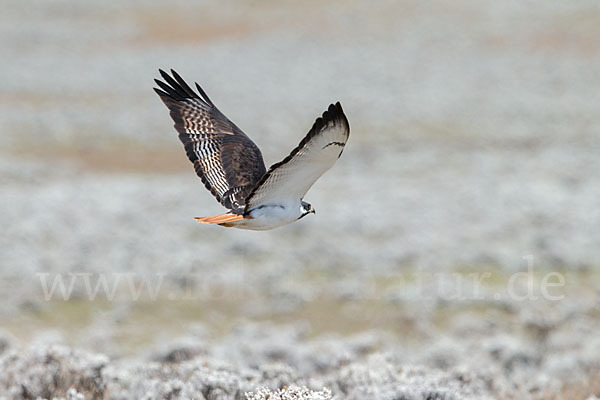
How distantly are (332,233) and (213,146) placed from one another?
362 inches

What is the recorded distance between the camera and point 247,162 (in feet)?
21.4

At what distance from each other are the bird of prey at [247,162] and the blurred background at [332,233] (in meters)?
1.37

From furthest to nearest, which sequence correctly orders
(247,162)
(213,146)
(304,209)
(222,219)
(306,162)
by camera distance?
(213,146) → (247,162) → (304,209) → (222,219) → (306,162)

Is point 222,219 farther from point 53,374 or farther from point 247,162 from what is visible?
point 53,374

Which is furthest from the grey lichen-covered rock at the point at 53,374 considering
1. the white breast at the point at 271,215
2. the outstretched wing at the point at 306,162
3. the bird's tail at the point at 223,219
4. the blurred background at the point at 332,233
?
the outstretched wing at the point at 306,162

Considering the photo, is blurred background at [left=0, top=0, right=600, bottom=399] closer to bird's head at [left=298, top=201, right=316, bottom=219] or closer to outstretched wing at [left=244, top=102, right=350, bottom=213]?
bird's head at [left=298, top=201, right=316, bottom=219]

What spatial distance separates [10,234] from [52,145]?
10619 mm

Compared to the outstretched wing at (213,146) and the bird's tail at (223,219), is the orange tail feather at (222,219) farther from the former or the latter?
the outstretched wing at (213,146)

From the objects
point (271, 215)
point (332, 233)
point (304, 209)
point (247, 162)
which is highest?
point (332, 233)

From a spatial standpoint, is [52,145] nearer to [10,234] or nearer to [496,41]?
[10,234]

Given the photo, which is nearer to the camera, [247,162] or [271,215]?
[271,215]

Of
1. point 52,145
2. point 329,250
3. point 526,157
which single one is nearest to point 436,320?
point 329,250

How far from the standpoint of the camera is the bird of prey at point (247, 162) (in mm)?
4930

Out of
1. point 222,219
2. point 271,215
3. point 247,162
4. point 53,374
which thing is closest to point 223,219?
point 222,219
